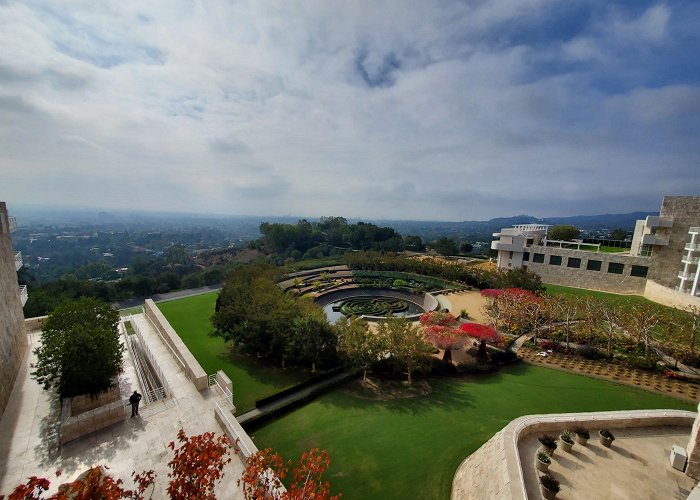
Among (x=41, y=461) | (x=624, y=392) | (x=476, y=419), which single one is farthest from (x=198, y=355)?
(x=624, y=392)

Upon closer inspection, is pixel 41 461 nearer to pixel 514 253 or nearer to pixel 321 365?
pixel 321 365

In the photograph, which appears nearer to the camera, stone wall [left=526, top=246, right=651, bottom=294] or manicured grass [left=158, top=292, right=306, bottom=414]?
manicured grass [left=158, top=292, right=306, bottom=414]

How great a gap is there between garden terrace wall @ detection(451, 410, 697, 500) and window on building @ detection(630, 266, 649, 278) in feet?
103

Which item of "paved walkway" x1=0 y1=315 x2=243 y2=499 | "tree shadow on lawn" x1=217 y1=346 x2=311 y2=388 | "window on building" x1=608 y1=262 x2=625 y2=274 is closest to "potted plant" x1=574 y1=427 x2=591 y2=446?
"paved walkway" x1=0 y1=315 x2=243 y2=499

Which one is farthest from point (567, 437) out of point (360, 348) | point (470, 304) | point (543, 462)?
point (470, 304)

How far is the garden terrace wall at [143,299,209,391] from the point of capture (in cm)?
1587

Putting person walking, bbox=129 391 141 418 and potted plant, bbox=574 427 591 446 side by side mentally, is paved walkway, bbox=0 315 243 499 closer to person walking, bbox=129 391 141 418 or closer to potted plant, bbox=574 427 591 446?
person walking, bbox=129 391 141 418

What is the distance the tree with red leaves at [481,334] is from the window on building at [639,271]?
2856 cm

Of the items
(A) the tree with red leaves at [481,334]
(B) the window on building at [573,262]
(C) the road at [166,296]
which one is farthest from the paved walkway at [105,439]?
(B) the window on building at [573,262]

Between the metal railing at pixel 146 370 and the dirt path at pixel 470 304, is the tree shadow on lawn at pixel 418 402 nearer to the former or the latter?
the metal railing at pixel 146 370

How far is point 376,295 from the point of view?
39625mm

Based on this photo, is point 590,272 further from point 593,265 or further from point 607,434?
point 607,434

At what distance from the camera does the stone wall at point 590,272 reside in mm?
37250

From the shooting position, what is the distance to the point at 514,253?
45281mm
